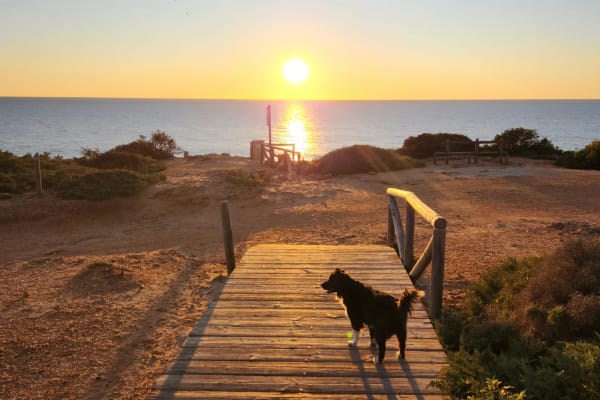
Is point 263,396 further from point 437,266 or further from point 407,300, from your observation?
point 437,266

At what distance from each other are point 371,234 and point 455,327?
22.5 ft

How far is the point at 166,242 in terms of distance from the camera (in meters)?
12.2

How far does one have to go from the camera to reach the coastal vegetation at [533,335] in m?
3.27

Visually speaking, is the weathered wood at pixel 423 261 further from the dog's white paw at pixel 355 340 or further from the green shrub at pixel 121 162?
the green shrub at pixel 121 162

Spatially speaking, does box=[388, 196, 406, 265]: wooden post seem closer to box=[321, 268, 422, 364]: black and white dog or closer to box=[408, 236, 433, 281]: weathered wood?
box=[408, 236, 433, 281]: weathered wood

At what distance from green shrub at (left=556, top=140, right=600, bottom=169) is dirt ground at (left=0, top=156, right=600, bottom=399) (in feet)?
12.8

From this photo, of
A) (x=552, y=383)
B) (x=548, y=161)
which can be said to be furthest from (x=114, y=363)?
(x=548, y=161)

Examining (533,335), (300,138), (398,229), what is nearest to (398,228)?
(398,229)

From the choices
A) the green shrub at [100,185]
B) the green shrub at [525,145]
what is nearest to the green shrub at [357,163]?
the green shrub at [525,145]

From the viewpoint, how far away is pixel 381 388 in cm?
377

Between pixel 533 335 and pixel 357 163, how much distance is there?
21.0 m

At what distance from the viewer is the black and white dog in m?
4.02

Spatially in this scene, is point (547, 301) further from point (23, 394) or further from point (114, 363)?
point (23, 394)

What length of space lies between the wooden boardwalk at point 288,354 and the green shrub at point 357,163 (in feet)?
61.3
